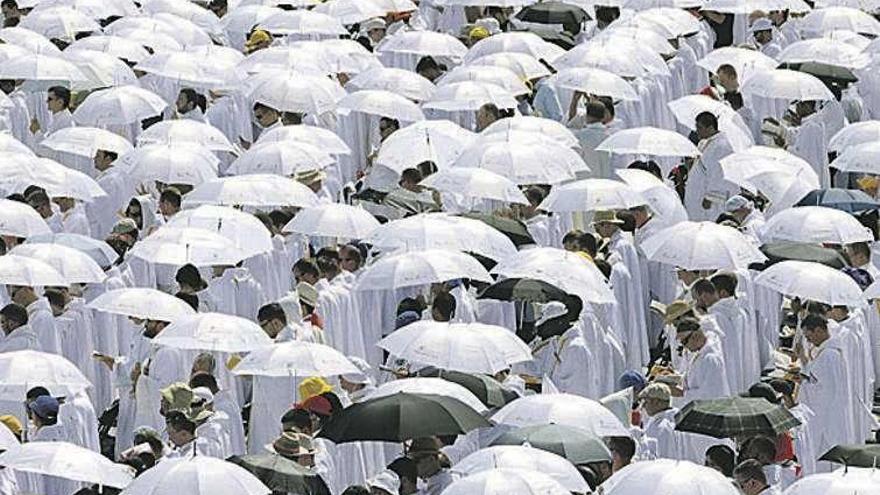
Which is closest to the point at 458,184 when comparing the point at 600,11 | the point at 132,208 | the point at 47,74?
the point at 132,208

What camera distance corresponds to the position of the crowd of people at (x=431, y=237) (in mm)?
17172

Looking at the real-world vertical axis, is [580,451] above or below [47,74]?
below

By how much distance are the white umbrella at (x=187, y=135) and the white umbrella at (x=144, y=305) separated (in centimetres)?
411

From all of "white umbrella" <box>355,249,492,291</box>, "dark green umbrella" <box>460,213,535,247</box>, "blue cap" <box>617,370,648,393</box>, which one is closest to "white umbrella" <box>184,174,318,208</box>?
"dark green umbrella" <box>460,213,535,247</box>

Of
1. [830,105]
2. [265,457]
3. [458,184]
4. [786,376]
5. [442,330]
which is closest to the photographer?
[265,457]

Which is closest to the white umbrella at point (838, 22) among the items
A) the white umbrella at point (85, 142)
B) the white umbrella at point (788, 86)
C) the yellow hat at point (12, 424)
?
the white umbrella at point (788, 86)

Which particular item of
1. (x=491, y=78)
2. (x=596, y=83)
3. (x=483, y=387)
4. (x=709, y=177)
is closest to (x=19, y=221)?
(x=483, y=387)

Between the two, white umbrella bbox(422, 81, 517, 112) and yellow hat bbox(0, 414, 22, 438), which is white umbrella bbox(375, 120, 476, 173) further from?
yellow hat bbox(0, 414, 22, 438)

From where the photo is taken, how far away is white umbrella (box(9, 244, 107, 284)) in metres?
18.8

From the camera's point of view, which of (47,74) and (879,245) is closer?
(879,245)

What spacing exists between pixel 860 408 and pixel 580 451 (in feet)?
12.4

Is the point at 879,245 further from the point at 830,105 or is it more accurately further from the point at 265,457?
the point at 265,457

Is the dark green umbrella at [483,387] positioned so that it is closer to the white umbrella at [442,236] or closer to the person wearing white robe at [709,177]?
the white umbrella at [442,236]

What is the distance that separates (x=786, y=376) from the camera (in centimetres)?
1875
